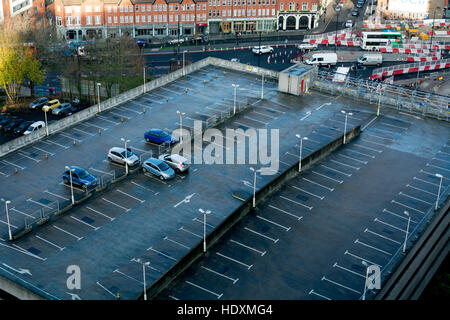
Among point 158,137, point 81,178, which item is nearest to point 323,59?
point 158,137

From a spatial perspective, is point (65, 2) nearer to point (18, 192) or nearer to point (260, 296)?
point (18, 192)

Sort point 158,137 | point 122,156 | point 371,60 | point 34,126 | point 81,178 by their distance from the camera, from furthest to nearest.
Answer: point 371,60, point 34,126, point 158,137, point 122,156, point 81,178

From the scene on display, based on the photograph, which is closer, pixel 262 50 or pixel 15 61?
pixel 15 61

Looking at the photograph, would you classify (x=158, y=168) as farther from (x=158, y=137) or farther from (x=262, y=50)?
(x=262, y=50)

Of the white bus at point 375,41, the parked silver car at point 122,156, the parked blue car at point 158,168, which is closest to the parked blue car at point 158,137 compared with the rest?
the parked silver car at point 122,156

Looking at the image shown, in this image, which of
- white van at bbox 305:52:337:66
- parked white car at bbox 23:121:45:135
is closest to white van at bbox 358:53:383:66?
white van at bbox 305:52:337:66

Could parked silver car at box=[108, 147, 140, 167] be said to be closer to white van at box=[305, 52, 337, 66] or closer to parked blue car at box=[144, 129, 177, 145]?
parked blue car at box=[144, 129, 177, 145]
